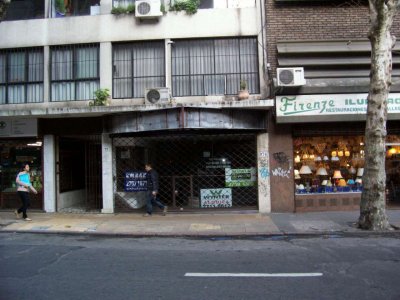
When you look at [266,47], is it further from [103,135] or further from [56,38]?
[56,38]

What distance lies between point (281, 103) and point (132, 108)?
455cm

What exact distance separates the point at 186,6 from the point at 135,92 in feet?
10.7

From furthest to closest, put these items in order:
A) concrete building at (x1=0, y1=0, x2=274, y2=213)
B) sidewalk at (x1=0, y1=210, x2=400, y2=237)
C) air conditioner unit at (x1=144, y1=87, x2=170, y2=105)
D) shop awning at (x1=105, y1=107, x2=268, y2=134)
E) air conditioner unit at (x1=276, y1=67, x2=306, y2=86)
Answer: concrete building at (x1=0, y1=0, x2=274, y2=213) → air conditioner unit at (x1=144, y1=87, x2=170, y2=105) → shop awning at (x1=105, y1=107, x2=268, y2=134) → air conditioner unit at (x1=276, y1=67, x2=306, y2=86) → sidewalk at (x1=0, y1=210, x2=400, y2=237)

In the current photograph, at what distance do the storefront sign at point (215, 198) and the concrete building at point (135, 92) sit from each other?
0.03 metres

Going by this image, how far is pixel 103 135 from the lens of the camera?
1462 cm

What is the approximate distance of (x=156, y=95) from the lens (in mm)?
13828

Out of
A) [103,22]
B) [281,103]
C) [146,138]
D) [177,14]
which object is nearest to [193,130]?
[146,138]

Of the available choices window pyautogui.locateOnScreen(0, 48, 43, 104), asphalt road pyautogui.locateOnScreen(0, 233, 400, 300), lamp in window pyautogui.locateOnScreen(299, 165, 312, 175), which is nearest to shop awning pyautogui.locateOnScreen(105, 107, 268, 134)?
lamp in window pyautogui.locateOnScreen(299, 165, 312, 175)

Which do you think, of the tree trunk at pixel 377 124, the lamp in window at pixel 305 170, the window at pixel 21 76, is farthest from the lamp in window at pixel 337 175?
the window at pixel 21 76

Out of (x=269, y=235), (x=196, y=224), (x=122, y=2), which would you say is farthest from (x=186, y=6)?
(x=269, y=235)

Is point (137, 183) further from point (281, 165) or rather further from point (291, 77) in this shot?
point (291, 77)

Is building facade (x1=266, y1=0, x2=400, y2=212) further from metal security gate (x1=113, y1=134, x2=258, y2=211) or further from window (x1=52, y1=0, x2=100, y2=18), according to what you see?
window (x1=52, y1=0, x2=100, y2=18)

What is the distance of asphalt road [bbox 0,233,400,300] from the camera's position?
5766 mm

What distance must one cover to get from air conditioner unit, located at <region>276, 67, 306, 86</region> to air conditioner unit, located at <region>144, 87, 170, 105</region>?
3.51 meters
